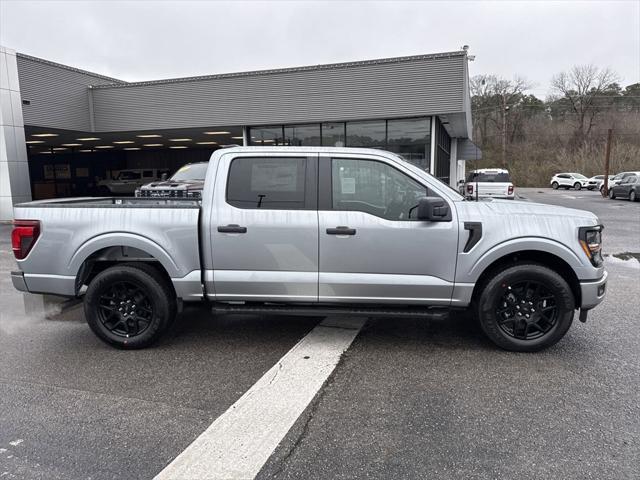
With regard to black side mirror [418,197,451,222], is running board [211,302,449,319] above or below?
below

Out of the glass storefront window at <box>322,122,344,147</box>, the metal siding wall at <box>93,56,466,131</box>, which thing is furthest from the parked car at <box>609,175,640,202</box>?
the glass storefront window at <box>322,122,344,147</box>

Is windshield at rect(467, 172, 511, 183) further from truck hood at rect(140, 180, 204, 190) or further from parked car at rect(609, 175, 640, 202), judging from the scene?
truck hood at rect(140, 180, 204, 190)

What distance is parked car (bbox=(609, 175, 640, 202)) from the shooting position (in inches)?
996

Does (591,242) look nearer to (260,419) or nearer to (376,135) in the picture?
(260,419)

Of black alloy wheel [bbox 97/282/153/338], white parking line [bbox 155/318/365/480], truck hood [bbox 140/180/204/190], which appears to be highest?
truck hood [bbox 140/180/204/190]

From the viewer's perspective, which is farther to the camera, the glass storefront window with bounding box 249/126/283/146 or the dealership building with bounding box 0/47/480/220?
the glass storefront window with bounding box 249/126/283/146

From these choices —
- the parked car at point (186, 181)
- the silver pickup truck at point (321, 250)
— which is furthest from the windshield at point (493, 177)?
the silver pickup truck at point (321, 250)

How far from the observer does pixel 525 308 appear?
4465 millimetres

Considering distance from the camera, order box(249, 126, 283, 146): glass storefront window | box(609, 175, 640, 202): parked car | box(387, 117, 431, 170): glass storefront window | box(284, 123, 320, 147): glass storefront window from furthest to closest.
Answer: box(609, 175, 640, 202): parked car < box(249, 126, 283, 146): glass storefront window < box(284, 123, 320, 147): glass storefront window < box(387, 117, 431, 170): glass storefront window

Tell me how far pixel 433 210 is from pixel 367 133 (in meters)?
13.6

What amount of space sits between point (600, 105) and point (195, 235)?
7936 centimetres

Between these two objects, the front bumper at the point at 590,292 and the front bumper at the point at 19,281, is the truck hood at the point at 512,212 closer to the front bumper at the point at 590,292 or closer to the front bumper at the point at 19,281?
the front bumper at the point at 590,292

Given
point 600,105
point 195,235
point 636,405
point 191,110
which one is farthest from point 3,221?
point 600,105

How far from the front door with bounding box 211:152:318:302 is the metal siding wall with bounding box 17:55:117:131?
52.4 feet
